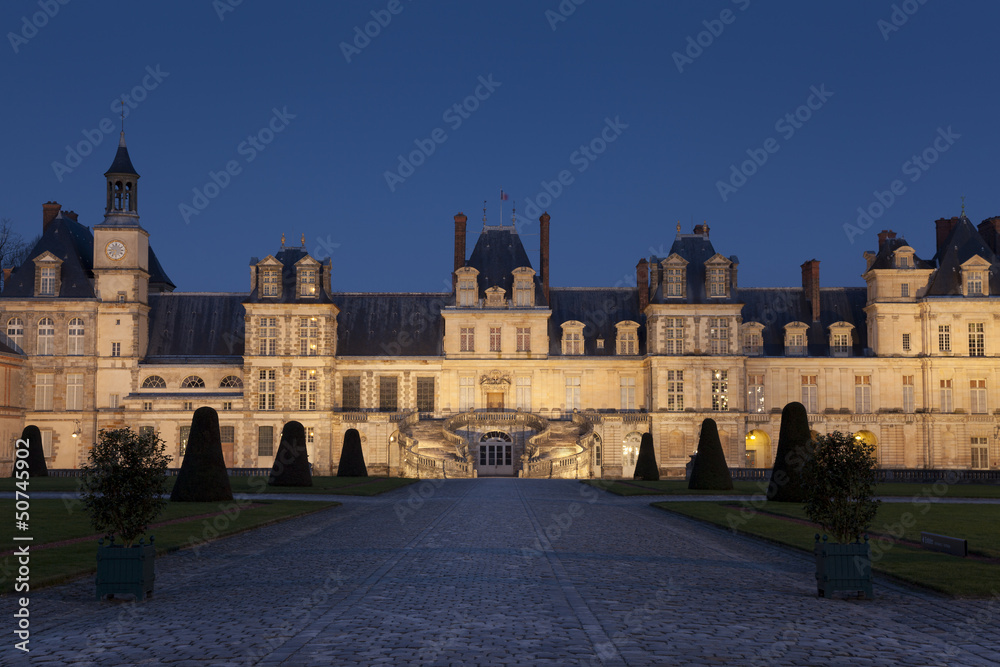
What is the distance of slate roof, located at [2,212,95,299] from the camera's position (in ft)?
184

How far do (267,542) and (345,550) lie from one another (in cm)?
227

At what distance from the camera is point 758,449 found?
5947 cm

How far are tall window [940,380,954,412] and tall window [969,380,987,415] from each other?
1.12 m

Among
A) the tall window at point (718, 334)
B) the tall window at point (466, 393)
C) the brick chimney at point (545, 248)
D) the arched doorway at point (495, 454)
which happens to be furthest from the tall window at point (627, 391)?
the tall window at point (466, 393)

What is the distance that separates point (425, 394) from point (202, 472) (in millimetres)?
30678

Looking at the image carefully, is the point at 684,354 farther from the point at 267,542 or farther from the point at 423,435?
the point at 267,542

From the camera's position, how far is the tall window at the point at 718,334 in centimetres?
5712

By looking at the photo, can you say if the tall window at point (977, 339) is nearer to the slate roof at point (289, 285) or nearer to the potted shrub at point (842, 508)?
the slate roof at point (289, 285)

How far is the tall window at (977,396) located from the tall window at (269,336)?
39330 mm

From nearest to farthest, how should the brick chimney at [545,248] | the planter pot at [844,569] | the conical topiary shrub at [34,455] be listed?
the planter pot at [844,569]
the conical topiary shrub at [34,455]
the brick chimney at [545,248]

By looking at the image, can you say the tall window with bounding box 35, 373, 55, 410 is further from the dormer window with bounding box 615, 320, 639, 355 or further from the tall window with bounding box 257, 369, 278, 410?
the dormer window with bounding box 615, 320, 639, 355

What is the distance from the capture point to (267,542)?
1873cm

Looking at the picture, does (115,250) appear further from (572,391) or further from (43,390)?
(572,391)

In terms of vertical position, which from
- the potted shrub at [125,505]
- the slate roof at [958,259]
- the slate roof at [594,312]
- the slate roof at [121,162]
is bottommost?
the potted shrub at [125,505]
